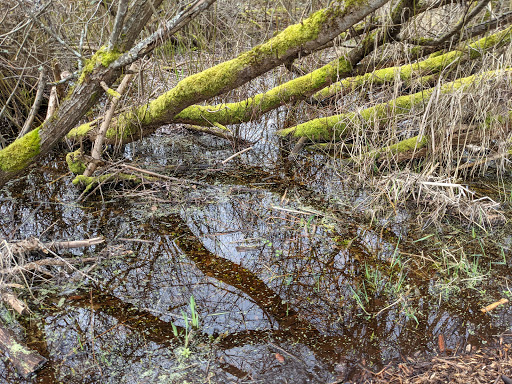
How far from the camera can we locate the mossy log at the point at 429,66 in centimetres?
401

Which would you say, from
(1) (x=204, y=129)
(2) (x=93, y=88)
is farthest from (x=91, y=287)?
(1) (x=204, y=129)

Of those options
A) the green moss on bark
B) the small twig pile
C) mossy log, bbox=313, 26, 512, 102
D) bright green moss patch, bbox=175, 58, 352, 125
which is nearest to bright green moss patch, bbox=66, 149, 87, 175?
bright green moss patch, bbox=175, 58, 352, 125

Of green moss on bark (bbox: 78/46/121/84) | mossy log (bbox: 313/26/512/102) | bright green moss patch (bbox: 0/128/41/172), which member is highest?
green moss on bark (bbox: 78/46/121/84)

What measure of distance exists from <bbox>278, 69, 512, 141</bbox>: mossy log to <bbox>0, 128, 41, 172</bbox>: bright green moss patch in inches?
107

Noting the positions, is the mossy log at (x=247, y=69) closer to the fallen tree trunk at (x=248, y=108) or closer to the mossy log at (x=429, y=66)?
the fallen tree trunk at (x=248, y=108)

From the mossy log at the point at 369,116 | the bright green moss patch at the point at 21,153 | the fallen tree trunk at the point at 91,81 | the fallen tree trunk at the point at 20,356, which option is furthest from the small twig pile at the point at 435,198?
the bright green moss patch at the point at 21,153

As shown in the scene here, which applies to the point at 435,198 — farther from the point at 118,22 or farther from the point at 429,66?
the point at 118,22

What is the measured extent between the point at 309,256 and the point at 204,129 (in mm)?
2753

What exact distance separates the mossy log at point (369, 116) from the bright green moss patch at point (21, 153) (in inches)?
107

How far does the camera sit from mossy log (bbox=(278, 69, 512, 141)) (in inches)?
150

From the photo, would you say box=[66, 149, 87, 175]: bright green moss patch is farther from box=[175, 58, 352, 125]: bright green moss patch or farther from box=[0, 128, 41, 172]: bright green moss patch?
box=[175, 58, 352, 125]: bright green moss patch

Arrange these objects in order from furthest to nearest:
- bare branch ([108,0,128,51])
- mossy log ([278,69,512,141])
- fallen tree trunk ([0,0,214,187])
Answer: mossy log ([278,69,512,141]), fallen tree trunk ([0,0,214,187]), bare branch ([108,0,128,51])

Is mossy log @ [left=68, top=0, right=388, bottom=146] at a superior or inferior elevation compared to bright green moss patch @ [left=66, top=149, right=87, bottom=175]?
superior

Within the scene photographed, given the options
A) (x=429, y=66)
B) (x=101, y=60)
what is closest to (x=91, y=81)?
(x=101, y=60)
